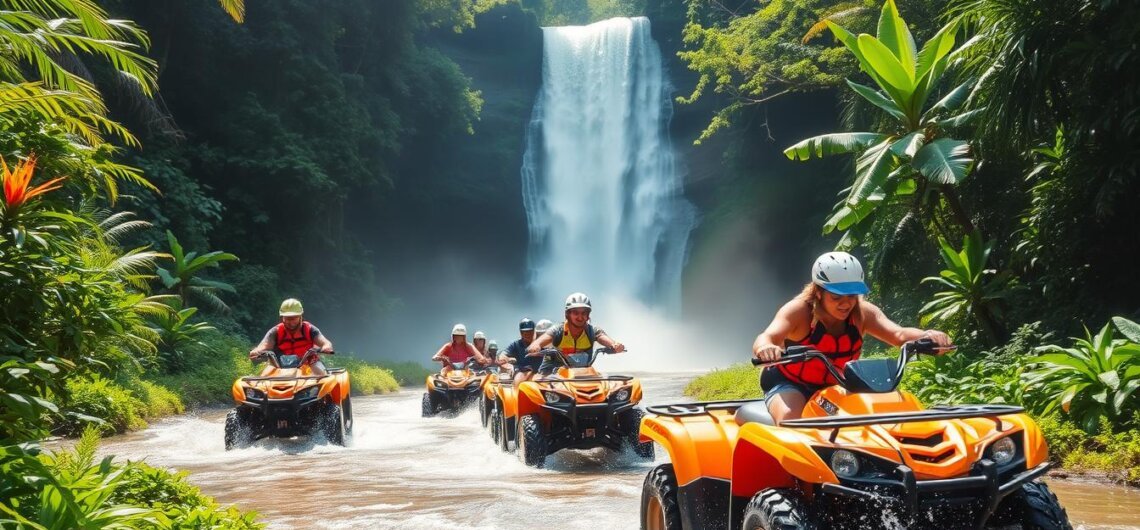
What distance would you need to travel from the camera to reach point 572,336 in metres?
10.3

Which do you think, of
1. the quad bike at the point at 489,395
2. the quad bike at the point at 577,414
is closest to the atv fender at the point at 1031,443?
the quad bike at the point at 577,414

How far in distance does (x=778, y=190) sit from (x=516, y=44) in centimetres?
1688

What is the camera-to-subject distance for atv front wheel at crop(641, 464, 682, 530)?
4918 mm

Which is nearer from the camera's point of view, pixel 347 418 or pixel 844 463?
pixel 844 463

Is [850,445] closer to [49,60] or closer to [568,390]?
[49,60]

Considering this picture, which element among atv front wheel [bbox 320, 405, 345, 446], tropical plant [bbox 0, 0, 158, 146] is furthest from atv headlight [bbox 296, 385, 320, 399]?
tropical plant [bbox 0, 0, 158, 146]

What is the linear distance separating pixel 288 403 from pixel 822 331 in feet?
25.2

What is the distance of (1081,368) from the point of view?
8.67 meters

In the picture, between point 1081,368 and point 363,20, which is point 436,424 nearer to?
point 1081,368

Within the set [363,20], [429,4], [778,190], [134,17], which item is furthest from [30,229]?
[778,190]

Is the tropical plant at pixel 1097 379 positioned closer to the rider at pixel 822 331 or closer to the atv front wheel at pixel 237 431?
the rider at pixel 822 331

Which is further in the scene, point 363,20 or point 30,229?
point 363,20

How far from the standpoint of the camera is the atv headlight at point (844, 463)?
12.4ft

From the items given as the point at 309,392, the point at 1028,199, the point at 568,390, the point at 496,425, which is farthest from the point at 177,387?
the point at 1028,199
